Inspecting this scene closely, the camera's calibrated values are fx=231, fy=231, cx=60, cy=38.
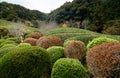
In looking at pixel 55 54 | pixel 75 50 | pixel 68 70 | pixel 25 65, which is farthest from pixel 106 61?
pixel 55 54

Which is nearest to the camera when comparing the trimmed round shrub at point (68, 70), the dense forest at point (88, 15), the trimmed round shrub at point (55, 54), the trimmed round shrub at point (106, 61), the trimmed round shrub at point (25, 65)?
the trimmed round shrub at point (106, 61)

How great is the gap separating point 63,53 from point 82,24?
29.1 meters

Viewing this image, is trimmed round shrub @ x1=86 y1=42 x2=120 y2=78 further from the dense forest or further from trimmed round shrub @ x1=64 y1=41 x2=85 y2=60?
the dense forest

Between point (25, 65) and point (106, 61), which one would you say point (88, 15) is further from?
point (106, 61)

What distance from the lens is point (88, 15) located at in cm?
4022

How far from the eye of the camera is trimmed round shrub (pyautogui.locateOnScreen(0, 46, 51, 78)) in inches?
317

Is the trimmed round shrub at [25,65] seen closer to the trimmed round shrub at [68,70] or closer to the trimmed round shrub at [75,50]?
the trimmed round shrub at [68,70]

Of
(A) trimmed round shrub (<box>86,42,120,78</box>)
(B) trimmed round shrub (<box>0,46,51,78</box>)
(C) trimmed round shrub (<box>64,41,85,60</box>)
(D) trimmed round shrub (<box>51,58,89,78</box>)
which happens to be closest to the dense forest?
(C) trimmed round shrub (<box>64,41,85,60</box>)

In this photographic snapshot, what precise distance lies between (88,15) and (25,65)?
33078mm

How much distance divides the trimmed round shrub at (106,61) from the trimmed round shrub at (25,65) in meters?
2.00

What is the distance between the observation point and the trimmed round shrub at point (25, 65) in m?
8.05

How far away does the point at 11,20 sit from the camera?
53.1 m

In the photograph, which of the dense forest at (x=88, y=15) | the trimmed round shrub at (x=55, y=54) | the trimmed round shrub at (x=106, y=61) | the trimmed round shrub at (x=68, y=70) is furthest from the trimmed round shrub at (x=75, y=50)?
the dense forest at (x=88, y=15)

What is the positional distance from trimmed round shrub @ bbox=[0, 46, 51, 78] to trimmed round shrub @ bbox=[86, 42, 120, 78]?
2.00m
